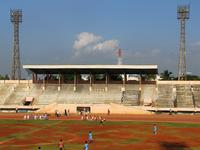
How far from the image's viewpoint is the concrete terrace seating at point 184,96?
10907cm

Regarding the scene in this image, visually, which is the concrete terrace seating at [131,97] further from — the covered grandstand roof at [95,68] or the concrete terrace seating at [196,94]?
the concrete terrace seating at [196,94]

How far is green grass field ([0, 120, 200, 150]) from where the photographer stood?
48688 mm

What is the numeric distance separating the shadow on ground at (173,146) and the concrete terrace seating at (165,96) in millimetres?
57819

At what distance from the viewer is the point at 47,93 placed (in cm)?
12200

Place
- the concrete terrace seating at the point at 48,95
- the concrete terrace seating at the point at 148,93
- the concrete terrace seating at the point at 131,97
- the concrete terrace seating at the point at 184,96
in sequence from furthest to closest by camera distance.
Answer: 1. the concrete terrace seating at the point at 48,95
2. the concrete terrace seating at the point at 148,93
3. the concrete terrace seating at the point at 131,97
4. the concrete terrace seating at the point at 184,96

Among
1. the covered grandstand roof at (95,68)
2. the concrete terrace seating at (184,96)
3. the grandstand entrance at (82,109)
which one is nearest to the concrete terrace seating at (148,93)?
the covered grandstand roof at (95,68)

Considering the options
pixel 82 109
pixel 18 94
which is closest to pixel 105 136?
pixel 82 109

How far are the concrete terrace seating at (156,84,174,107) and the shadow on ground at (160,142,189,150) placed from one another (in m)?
57.8

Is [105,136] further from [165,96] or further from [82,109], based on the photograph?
[165,96]

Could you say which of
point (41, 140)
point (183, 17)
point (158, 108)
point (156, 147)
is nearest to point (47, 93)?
point (158, 108)

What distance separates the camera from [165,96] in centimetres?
11444

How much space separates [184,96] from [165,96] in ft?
16.5

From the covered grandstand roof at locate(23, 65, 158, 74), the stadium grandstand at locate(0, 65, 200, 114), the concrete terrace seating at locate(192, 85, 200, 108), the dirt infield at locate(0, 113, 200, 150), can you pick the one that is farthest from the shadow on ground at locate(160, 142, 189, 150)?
the covered grandstand roof at locate(23, 65, 158, 74)

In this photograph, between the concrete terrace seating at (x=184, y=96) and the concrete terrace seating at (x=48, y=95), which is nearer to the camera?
the concrete terrace seating at (x=184, y=96)
